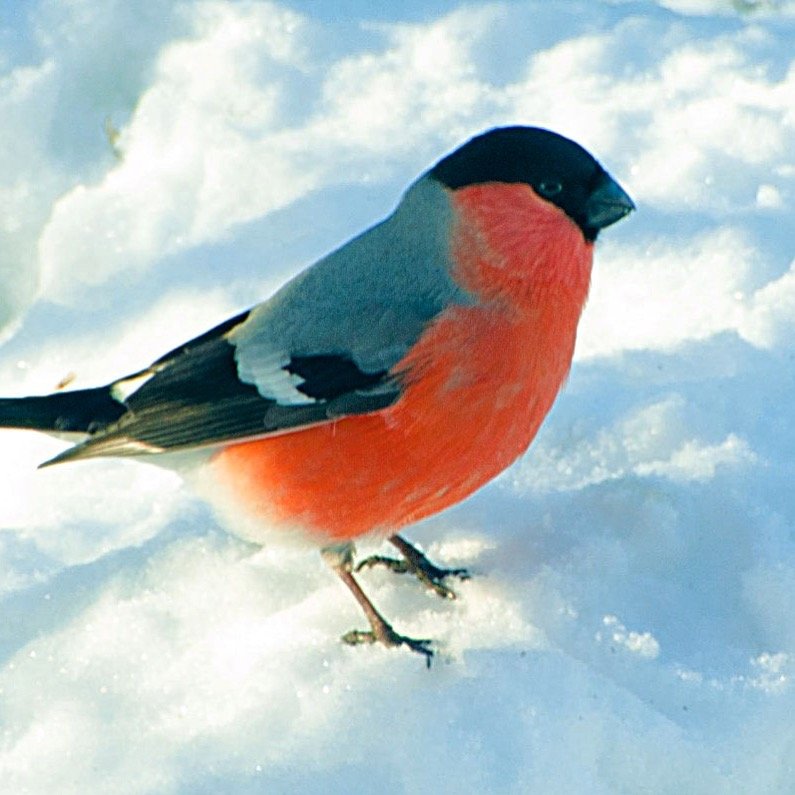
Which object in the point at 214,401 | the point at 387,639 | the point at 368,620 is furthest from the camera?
the point at 214,401

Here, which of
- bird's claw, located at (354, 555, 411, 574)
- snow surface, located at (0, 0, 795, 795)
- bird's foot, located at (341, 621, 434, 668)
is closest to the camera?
snow surface, located at (0, 0, 795, 795)

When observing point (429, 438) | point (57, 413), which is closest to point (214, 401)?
point (57, 413)

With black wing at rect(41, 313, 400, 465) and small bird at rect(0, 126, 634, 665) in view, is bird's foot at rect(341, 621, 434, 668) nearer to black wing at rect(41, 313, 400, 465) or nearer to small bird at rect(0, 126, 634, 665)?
small bird at rect(0, 126, 634, 665)

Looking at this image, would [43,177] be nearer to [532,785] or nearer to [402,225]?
[402,225]

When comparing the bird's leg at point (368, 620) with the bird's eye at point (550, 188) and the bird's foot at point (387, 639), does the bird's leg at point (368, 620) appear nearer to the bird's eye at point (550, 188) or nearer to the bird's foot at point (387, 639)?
the bird's foot at point (387, 639)

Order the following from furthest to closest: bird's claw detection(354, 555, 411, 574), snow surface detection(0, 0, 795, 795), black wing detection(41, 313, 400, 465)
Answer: bird's claw detection(354, 555, 411, 574) < black wing detection(41, 313, 400, 465) < snow surface detection(0, 0, 795, 795)

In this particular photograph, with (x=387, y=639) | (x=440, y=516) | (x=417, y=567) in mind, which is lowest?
(x=440, y=516)

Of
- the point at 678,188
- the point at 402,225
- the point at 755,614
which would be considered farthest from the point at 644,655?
the point at 678,188

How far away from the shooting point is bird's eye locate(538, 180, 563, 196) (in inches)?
134

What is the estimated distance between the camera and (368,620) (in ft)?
10.9

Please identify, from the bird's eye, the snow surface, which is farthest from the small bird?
the snow surface

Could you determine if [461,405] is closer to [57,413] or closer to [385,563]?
[385,563]

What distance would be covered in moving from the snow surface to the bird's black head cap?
0.65 metres

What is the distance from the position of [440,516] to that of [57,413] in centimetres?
99
